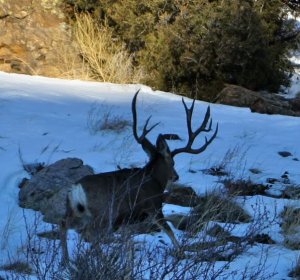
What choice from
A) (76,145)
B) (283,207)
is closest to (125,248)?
(283,207)

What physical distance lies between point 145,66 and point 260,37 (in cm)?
230

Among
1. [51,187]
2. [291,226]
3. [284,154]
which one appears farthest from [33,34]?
[291,226]

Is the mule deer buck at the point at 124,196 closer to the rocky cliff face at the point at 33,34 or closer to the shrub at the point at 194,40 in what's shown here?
the shrub at the point at 194,40

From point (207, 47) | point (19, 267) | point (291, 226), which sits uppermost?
point (207, 47)

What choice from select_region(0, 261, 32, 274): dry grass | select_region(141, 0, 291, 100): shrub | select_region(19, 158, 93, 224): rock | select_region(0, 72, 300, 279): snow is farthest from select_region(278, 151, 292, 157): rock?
select_region(0, 261, 32, 274): dry grass

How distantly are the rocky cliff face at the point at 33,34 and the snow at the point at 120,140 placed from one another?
1.76 m

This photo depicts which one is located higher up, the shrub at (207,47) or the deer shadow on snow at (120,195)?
the shrub at (207,47)

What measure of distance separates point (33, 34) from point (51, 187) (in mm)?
7832

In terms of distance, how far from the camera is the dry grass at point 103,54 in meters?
12.7

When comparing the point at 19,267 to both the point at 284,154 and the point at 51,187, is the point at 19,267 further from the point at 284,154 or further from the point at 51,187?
the point at 284,154

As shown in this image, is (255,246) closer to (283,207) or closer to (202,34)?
(283,207)

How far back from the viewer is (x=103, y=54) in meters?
13.2

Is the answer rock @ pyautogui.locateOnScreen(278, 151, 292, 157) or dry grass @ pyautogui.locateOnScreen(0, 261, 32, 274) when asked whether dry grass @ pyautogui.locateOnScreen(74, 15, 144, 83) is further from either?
dry grass @ pyautogui.locateOnScreen(0, 261, 32, 274)

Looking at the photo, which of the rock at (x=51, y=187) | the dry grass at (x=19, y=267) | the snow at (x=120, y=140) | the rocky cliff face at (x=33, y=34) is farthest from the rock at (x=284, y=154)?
the rocky cliff face at (x=33, y=34)
